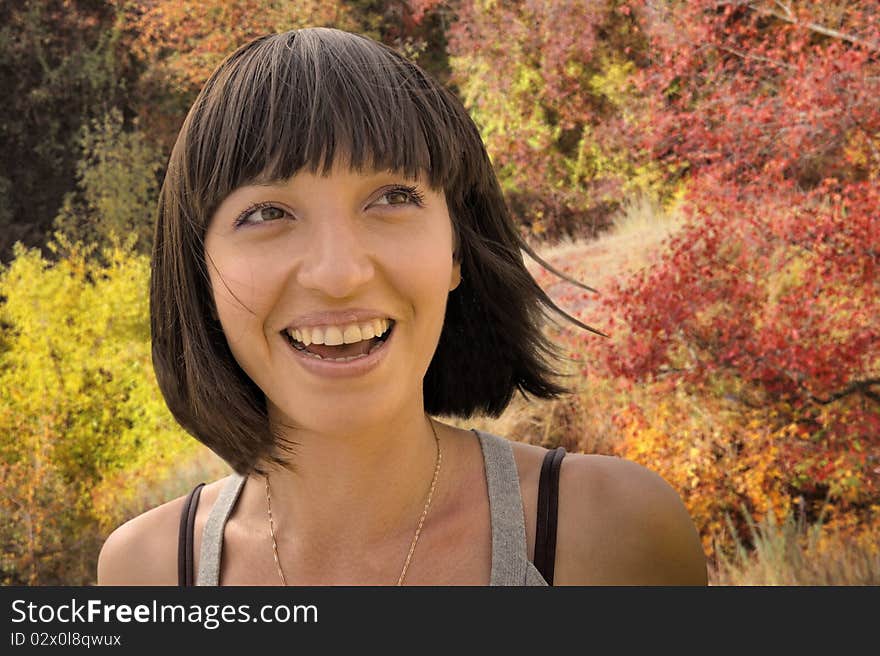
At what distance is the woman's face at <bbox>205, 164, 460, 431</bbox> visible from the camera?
3.99 ft

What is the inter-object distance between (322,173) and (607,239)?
6.06 meters

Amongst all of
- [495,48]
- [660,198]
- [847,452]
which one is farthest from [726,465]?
[495,48]

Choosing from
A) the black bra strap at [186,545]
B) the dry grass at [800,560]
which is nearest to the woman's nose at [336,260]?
the black bra strap at [186,545]

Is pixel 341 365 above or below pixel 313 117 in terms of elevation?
below

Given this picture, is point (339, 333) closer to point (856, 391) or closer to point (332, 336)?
point (332, 336)

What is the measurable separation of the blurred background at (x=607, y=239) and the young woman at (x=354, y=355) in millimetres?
2389

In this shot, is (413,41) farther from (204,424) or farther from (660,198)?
(204,424)

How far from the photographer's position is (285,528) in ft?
4.90

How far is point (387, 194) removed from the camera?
1264 mm

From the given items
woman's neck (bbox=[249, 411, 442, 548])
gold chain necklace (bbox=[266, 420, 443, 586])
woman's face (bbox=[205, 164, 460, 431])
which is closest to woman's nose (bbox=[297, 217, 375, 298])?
woman's face (bbox=[205, 164, 460, 431])

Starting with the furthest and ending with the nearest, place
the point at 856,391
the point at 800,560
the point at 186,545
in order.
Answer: the point at 856,391
the point at 800,560
the point at 186,545

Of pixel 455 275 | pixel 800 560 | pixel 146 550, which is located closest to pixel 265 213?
pixel 455 275

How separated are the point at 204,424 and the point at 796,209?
3385 mm
